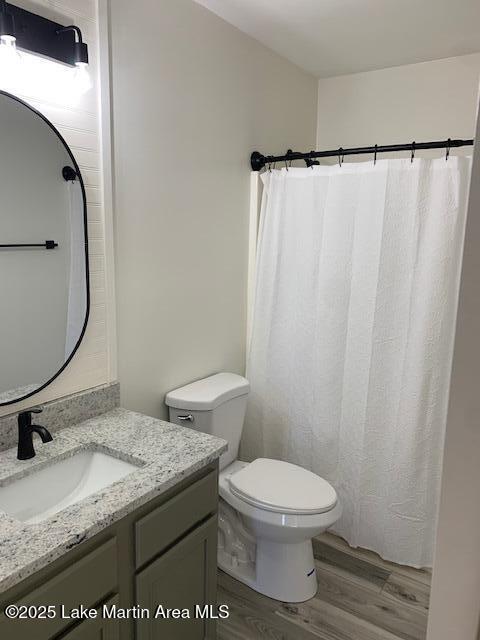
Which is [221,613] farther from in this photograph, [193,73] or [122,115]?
[193,73]

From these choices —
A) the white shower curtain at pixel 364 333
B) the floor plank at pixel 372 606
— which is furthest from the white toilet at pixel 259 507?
the white shower curtain at pixel 364 333

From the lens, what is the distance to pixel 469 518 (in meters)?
0.64

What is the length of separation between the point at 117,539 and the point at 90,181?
1146mm

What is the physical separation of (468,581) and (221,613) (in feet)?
5.36

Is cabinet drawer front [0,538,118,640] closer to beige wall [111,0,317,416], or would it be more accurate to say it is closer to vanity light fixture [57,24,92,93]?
beige wall [111,0,317,416]

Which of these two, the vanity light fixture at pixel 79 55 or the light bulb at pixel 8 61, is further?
the vanity light fixture at pixel 79 55

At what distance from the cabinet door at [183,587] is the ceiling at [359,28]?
203cm

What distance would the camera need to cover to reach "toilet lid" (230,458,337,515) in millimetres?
1939

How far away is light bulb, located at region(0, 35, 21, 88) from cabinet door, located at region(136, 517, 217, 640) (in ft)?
4.76

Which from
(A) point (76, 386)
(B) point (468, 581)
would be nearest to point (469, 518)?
(B) point (468, 581)

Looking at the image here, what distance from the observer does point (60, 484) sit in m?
1.53

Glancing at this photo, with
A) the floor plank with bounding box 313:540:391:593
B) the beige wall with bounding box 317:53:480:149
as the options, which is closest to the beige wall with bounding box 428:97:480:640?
the floor plank with bounding box 313:540:391:593

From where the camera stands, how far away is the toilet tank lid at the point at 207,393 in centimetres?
207

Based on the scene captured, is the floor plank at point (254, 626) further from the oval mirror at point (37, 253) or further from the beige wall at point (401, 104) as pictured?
the beige wall at point (401, 104)
